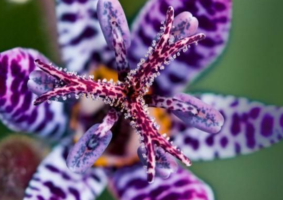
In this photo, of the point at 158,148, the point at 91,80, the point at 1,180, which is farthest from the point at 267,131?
the point at 1,180

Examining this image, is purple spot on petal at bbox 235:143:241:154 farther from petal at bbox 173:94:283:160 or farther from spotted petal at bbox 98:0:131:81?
spotted petal at bbox 98:0:131:81

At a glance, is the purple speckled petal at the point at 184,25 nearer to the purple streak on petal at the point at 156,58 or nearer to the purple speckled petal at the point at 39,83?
the purple streak on petal at the point at 156,58

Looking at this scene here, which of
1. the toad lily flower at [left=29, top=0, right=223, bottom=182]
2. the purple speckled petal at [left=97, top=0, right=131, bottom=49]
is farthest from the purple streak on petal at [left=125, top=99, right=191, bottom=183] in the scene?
the purple speckled petal at [left=97, top=0, right=131, bottom=49]

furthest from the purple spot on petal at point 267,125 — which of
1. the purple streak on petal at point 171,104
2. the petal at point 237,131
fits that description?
the purple streak on petal at point 171,104

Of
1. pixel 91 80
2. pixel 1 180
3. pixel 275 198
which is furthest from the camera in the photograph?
pixel 275 198

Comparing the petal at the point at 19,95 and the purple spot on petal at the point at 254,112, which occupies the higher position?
the petal at the point at 19,95

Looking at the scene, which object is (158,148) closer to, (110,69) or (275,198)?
(110,69)
